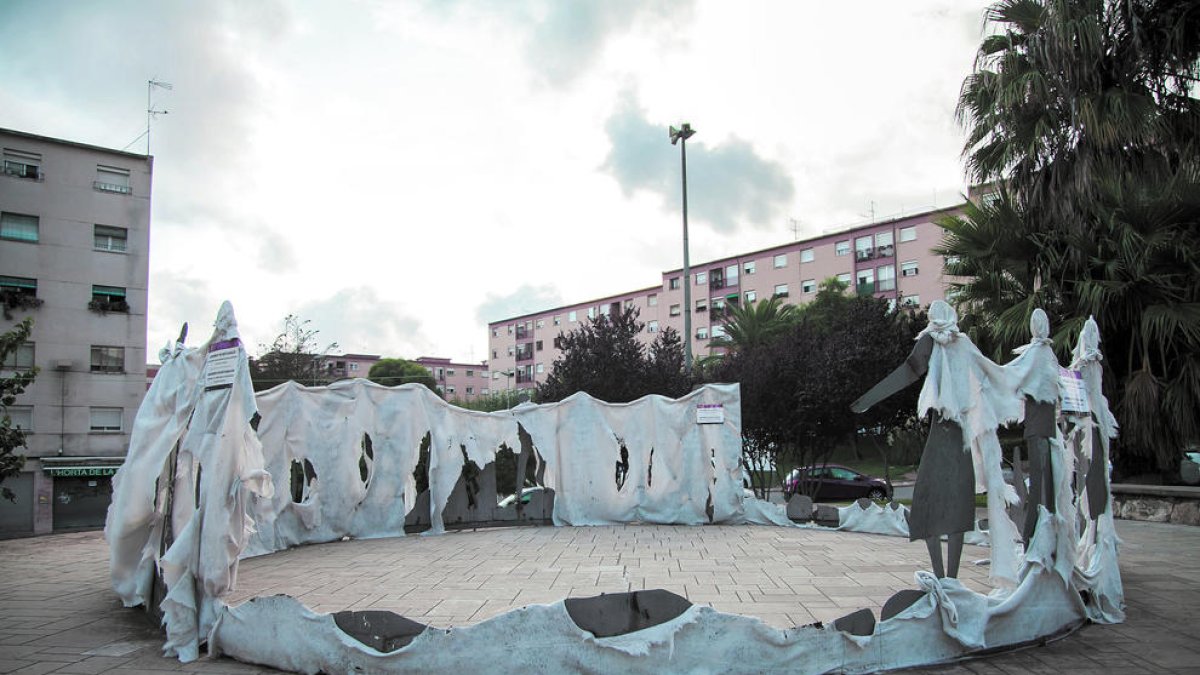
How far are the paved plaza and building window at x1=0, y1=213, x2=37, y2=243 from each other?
26.8 meters

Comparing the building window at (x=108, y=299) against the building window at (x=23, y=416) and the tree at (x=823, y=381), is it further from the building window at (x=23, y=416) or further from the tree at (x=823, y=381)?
the tree at (x=823, y=381)

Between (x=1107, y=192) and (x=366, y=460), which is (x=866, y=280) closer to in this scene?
(x=1107, y=192)

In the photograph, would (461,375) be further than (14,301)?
Yes

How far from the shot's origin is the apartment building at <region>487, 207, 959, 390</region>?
168 feet

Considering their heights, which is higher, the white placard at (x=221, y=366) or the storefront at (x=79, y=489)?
the white placard at (x=221, y=366)

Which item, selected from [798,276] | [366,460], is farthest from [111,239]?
[798,276]

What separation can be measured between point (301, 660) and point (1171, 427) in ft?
40.0

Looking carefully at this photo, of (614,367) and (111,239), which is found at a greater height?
(111,239)

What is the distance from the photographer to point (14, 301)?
99.9ft

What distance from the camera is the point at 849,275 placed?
5491 cm

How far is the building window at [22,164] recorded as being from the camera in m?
32.3

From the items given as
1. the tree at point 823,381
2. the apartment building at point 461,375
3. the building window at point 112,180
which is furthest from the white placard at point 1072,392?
the apartment building at point 461,375

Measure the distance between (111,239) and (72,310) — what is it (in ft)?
11.7

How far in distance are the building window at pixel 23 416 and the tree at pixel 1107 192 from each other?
33661mm
